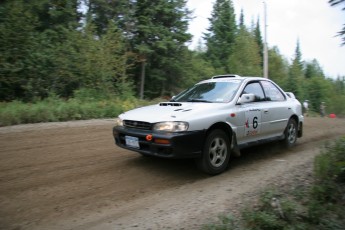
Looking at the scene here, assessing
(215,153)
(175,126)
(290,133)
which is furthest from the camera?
(290,133)

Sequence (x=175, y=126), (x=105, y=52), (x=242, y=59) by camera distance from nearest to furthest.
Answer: (x=175, y=126)
(x=105, y=52)
(x=242, y=59)

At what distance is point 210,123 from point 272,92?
9.06 feet

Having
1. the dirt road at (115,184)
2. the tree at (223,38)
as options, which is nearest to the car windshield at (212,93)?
the dirt road at (115,184)

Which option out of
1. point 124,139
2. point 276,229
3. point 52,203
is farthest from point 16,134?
point 276,229

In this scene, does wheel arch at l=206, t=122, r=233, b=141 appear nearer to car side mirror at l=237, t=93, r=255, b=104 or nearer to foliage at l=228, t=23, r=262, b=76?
car side mirror at l=237, t=93, r=255, b=104

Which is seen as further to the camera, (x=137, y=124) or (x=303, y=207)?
(x=137, y=124)

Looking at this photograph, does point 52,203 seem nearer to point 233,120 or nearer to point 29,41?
point 233,120

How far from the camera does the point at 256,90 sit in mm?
7090

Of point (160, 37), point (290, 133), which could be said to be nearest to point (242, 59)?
point (160, 37)

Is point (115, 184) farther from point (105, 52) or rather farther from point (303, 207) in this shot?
point (105, 52)

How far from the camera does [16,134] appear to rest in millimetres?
8906

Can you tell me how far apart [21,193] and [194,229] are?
8.90 feet

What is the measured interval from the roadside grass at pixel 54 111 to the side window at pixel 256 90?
7.64m

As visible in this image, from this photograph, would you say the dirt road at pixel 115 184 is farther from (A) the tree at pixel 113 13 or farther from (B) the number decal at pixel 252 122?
(A) the tree at pixel 113 13
